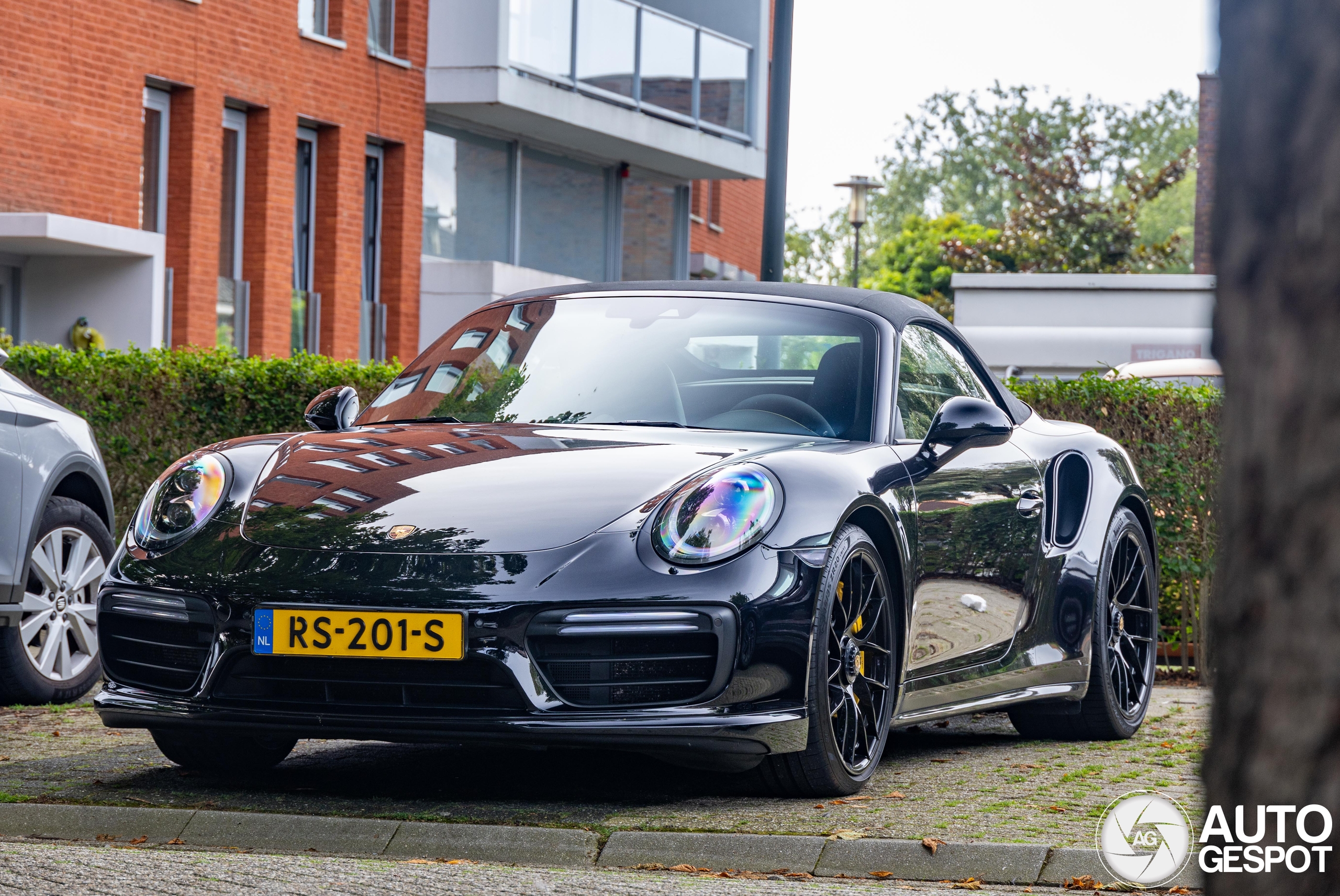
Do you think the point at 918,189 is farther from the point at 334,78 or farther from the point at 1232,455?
the point at 1232,455

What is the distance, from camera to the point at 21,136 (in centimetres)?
1753

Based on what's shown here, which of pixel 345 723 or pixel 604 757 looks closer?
pixel 345 723

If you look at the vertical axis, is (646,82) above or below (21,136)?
above

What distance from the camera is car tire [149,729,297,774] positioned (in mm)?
5719

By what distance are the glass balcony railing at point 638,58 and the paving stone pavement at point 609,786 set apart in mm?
17647

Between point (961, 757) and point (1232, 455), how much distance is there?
5.08m

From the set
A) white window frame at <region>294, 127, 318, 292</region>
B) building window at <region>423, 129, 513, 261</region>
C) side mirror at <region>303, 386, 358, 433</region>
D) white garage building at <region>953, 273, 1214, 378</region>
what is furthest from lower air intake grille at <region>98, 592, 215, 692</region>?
white garage building at <region>953, 273, 1214, 378</region>

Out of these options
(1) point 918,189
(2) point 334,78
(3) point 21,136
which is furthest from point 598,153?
(1) point 918,189

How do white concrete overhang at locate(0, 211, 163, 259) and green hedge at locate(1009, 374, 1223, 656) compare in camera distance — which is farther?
white concrete overhang at locate(0, 211, 163, 259)

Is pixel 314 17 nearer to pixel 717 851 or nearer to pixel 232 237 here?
pixel 232 237

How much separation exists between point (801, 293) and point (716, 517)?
1.72 m

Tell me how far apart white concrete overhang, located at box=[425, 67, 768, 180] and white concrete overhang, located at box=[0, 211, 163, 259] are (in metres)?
5.29

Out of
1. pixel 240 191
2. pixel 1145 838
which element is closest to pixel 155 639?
pixel 1145 838

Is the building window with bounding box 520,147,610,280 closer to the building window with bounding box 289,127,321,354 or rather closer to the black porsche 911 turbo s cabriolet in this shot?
the building window with bounding box 289,127,321,354
